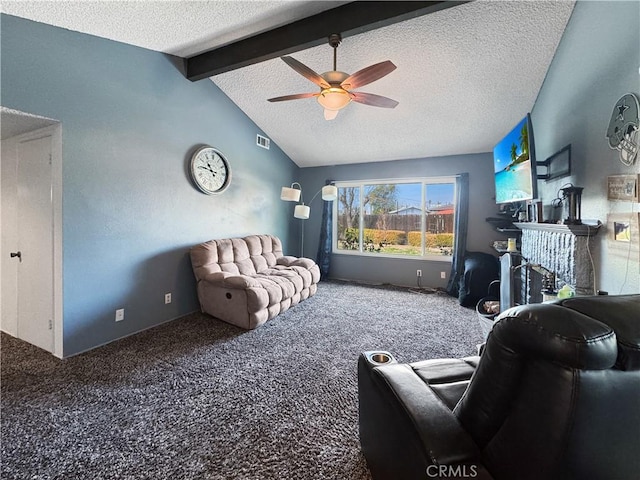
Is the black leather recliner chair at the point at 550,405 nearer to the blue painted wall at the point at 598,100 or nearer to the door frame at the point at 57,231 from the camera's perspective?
the blue painted wall at the point at 598,100

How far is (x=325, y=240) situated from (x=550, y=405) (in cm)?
508

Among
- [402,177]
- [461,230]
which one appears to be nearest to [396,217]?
[402,177]

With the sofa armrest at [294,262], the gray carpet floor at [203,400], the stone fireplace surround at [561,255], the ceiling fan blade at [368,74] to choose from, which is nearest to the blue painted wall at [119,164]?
the gray carpet floor at [203,400]

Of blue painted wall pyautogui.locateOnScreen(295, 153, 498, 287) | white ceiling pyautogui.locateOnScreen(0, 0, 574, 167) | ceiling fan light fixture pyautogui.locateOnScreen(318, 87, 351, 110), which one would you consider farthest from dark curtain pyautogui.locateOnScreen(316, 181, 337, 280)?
ceiling fan light fixture pyautogui.locateOnScreen(318, 87, 351, 110)

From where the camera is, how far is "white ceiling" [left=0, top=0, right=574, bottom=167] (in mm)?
2363

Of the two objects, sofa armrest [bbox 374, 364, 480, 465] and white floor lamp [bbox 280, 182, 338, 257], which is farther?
white floor lamp [bbox 280, 182, 338, 257]

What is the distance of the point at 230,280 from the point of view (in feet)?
10.4

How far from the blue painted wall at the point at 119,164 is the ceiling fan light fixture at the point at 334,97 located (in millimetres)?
1905

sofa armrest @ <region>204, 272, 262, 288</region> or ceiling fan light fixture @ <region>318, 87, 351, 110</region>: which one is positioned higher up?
ceiling fan light fixture @ <region>318, 87, 351, 110</region>

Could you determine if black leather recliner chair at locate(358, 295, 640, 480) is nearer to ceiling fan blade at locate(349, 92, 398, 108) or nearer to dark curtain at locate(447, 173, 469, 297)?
ceiling fan blade at locate(349, 92, 398, 108)

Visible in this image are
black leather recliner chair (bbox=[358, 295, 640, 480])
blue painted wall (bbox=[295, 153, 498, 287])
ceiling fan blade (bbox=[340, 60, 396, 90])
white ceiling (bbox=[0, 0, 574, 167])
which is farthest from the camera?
blue painted wall (bbox=[295, 153, 498, 287])

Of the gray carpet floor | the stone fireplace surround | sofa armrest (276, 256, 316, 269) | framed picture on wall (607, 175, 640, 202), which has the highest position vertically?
framed picture on wall (607, 175, 640, 202)

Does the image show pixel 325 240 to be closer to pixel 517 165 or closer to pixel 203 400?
pixel 517 165

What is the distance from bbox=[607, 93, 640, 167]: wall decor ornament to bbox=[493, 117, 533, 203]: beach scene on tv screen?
26.9 inches
